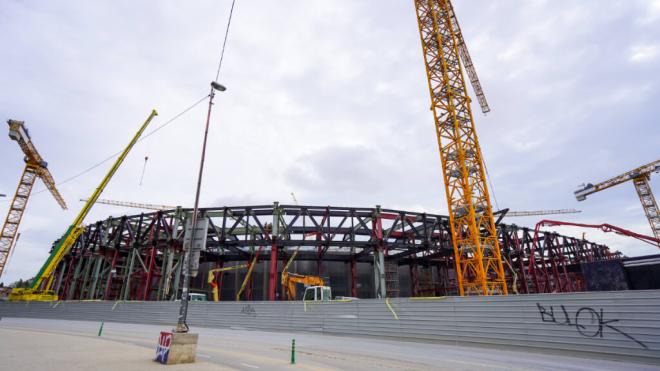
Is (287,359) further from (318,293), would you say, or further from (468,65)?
(468,65)

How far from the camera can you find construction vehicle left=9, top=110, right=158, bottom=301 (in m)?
37.2

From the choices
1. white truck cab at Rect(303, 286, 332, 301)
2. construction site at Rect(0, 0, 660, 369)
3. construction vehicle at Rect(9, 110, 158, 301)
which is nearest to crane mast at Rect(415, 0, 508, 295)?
construction site at Rect(0, 0, 660, 369)

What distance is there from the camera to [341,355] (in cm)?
1045

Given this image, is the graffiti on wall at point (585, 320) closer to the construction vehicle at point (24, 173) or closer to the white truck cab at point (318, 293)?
the white truck cab at point (318, 293)

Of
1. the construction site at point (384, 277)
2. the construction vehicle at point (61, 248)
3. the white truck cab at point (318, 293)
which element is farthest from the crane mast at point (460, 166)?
the construction vehicle at point (61, 248)

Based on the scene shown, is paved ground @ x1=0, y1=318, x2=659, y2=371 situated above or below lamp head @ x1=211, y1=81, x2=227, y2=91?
below

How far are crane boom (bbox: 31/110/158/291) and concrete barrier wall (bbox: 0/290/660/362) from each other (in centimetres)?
2591

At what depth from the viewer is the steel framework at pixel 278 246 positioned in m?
36.2

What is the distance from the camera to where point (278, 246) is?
39312 mm

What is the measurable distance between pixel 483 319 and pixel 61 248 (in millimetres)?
49520

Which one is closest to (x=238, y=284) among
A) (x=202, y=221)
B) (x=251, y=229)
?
(x=251, y=229)

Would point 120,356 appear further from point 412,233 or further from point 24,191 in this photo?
point 24,191

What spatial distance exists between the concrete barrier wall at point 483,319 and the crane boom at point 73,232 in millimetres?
25910

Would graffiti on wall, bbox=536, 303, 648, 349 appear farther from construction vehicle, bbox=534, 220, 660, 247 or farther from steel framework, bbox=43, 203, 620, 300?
construction vehicle, bbox=534, 220, 660, 247
